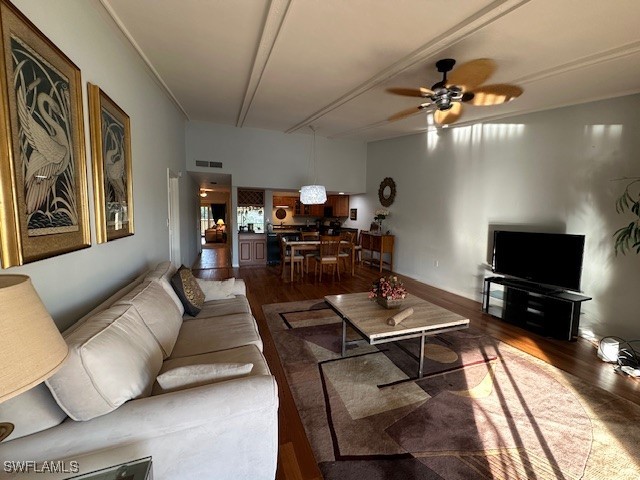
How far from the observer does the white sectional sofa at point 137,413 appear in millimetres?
1035

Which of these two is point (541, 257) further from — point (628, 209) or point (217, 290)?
point (217, 290)

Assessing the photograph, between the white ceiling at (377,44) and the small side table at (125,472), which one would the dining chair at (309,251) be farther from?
the small side table at (125,472)

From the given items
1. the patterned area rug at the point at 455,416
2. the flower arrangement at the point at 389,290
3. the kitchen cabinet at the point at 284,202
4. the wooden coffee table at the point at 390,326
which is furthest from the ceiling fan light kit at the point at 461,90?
the kitchen cabinet at the point at 284,202

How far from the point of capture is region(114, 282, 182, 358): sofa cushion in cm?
179

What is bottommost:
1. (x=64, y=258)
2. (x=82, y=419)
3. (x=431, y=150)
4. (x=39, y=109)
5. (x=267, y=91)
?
(x=82, y=419)

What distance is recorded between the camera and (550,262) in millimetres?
3492

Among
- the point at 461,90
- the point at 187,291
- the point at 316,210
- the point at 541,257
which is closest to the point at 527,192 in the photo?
the point at 541,257

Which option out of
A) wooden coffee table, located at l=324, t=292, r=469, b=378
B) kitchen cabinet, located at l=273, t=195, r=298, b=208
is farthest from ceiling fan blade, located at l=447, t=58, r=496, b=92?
kitchen cabinet, located at l=273, t=195, r=298, b=208

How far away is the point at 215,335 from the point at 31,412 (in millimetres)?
1183

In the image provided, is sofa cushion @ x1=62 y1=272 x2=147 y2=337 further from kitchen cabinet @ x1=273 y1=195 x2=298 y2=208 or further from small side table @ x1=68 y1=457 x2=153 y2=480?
kitchen cabinet @ x1=273 y1=195 x2=298 y2=208

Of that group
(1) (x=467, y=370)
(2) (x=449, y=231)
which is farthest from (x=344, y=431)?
(2) (x=449, y=231)

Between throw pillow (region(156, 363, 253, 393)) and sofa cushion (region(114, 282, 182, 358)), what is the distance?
541mm

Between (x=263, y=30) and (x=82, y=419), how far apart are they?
285 cm

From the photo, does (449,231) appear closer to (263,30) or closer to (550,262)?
(550,262)
